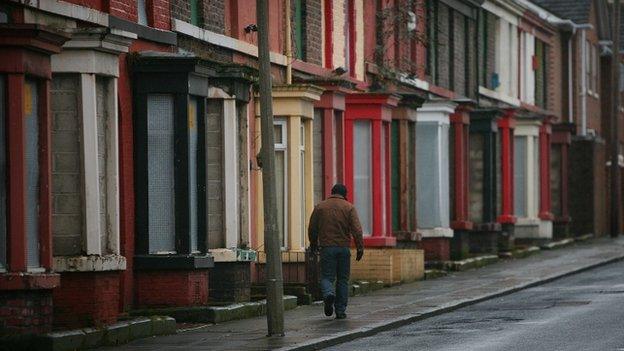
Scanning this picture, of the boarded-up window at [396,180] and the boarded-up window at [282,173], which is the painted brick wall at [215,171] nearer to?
the boarded-up window at [282,173]

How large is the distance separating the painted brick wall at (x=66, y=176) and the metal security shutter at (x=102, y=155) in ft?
1.29

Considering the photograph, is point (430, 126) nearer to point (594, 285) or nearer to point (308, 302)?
point (594, 285)

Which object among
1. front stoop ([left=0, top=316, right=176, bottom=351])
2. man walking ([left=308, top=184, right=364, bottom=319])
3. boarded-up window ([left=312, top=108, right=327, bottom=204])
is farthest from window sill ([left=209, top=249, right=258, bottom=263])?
boarded-up window ([left=312, top=108, right=327, bottom=204])

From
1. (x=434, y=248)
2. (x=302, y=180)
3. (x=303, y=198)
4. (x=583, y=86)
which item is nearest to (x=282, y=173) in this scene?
(x=302, y=180)

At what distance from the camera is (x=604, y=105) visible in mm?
64625

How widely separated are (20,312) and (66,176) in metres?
2.49

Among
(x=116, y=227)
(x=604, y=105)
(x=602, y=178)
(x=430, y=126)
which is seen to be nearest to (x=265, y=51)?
(x=116, y=227)

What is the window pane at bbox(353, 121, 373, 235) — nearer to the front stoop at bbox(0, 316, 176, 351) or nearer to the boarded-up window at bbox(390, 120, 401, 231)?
the boarded-up window at bbox(390, 120, 401, 231)

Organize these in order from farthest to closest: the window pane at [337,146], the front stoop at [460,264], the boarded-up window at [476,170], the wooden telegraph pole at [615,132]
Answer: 1. the wooden telegraph pole at [615,132]
2. the boarded-up window at [476,170]
3. the front stoop at [460,264]
4. the window pane at [337,146]

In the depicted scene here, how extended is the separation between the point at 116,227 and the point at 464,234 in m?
20.8

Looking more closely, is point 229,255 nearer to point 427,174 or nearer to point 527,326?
point 527,326

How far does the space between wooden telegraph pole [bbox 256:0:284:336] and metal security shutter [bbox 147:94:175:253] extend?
270 centimetres

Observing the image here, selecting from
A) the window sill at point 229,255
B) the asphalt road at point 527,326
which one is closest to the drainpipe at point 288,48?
the asphalt road at point 527,326

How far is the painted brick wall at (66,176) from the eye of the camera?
20.9 m
